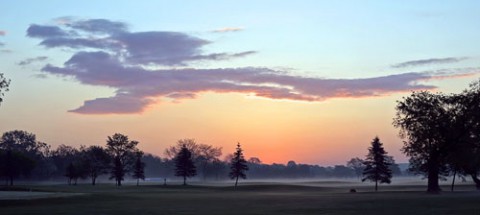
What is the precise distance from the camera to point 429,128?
72.7 meters

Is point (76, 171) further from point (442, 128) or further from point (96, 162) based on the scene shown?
point (442, 128)

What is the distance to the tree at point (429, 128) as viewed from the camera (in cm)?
7250

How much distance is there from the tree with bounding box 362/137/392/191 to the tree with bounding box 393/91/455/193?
61.8 feet

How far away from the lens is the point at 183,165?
12619cm

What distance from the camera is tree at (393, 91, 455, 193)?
2854 inches

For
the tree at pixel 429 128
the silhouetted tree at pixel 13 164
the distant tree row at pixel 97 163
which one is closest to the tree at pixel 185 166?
the distant tree row at pixel 97 163

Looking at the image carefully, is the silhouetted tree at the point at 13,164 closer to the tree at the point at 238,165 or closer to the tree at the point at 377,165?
the tree at the point at 238,165

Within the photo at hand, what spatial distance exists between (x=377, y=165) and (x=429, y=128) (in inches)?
953

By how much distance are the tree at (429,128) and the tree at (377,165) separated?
18823mm

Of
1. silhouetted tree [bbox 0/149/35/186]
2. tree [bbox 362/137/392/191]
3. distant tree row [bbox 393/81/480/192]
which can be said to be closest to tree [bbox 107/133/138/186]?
silhouetted tree [bbox 0/149/35/186]

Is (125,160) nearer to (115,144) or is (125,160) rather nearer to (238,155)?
(115,144)

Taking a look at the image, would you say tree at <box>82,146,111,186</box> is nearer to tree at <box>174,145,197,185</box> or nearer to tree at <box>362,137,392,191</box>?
tree at <box>174,145,197,185</box>

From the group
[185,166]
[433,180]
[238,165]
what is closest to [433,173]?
[433,180]

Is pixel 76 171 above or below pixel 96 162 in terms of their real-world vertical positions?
below
